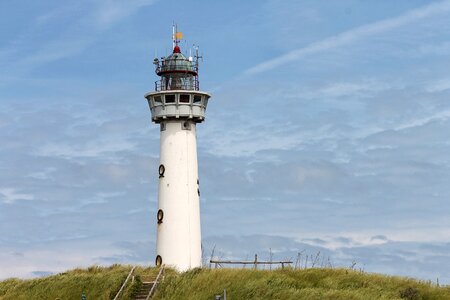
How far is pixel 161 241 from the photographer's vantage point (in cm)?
5044

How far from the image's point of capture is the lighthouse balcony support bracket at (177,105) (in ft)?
169

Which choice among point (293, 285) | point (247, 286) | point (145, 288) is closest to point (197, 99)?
point (145, 288)

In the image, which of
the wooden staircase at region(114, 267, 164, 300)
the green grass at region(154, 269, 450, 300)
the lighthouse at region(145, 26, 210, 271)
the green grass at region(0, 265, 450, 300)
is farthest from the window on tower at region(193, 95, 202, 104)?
the green grass at region(154, 269, 450, 300)

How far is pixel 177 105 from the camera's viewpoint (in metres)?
51.5

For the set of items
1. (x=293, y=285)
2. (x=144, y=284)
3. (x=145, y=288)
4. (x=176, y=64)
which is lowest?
(x=293, y=285)

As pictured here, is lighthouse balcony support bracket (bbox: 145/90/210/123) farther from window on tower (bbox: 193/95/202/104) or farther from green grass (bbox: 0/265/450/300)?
green grass (bbox: 0/265/450/300)

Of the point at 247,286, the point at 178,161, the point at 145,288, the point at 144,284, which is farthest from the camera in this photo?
the point at 178,161

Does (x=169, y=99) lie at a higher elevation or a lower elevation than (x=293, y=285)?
higher

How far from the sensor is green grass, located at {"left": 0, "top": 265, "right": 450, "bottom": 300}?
41625 millimetres

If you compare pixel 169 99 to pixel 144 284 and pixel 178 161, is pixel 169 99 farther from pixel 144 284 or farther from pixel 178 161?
pixel 144 284

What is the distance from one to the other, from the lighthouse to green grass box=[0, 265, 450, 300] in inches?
81.2

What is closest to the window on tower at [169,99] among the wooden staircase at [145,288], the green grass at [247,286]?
the green grass at [247,286]

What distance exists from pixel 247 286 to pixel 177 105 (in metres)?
13.5

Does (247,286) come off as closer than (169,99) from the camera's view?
Yes
